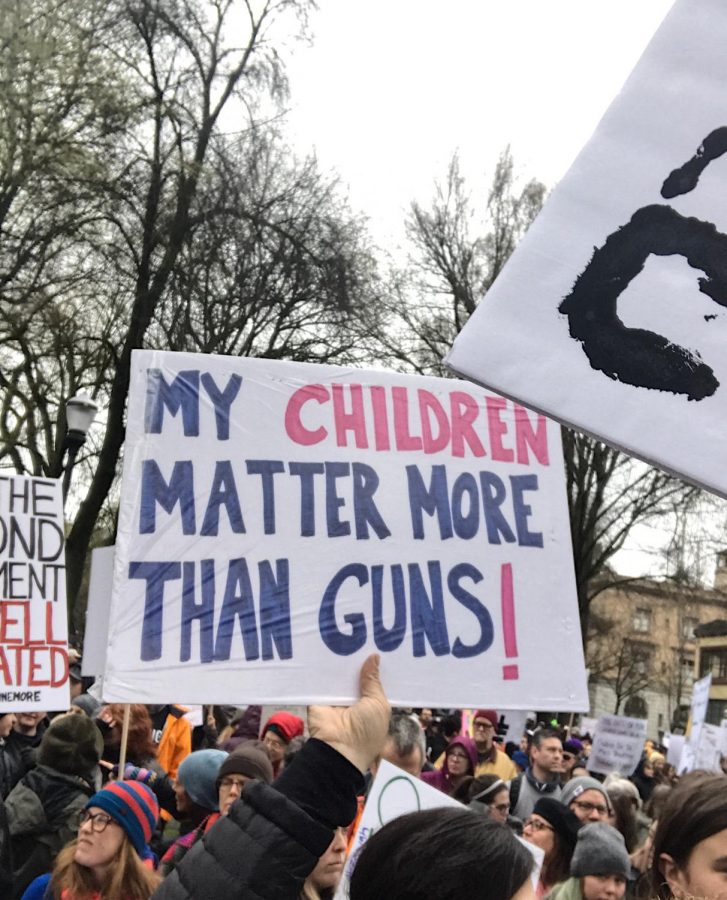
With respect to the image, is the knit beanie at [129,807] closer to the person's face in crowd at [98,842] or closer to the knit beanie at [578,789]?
the person's face in crowd at [98,842]

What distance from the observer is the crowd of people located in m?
1.55

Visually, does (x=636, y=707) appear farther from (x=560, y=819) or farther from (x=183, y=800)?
(x=560, y=819)

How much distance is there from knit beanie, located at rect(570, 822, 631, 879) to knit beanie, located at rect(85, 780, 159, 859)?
56.7 inches

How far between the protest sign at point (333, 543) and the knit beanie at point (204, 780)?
212 cm

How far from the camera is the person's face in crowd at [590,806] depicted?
5414mm

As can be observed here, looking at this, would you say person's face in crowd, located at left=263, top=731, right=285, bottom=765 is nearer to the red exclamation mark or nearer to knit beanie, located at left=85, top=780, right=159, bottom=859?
knit beanie, located at left=85, top=780, right=159, bottom=859

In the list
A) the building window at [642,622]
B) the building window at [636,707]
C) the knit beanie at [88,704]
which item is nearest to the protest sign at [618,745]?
the knit beanie at [88,704]

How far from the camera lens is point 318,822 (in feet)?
5.74

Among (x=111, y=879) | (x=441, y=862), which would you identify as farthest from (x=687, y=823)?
(x=111, y=879)

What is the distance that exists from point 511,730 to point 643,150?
47.3 feet

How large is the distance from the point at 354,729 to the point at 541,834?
8.93 ft

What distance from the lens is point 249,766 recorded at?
14.8ft

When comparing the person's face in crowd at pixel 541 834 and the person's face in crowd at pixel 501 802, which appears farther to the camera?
the person's face in crowd at pixel 501 802

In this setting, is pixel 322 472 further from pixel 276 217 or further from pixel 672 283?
pixel 276 217
